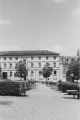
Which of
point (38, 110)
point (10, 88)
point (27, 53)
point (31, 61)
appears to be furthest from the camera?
point (27, 53)

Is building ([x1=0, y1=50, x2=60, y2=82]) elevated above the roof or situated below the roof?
below

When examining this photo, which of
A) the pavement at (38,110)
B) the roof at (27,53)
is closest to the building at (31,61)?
the roof at (27,53)

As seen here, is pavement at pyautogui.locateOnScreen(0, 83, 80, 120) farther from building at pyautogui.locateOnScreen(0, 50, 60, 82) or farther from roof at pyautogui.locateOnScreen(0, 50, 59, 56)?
roof at pyautogui.locateOnScreen(0, 50, 59, 56)

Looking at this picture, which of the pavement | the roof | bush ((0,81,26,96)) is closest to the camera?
the pavement

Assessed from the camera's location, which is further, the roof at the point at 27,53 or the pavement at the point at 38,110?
the roof at the point at 27,53

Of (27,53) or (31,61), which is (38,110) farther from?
(27,53)

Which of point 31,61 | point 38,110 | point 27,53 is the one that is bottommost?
point 38,110

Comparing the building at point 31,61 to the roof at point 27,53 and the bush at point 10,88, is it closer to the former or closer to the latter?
the roof at point 27,53

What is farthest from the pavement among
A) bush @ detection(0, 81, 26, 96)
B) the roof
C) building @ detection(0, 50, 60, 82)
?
the roof

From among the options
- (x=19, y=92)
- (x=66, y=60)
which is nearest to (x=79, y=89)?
(x=19, y=92)

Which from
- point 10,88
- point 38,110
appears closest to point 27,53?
point 10,88

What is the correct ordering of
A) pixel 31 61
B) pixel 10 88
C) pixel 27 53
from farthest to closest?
pixel 27 53 < pixel 31 61 < pixel 10 88

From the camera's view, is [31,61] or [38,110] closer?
[38,110]

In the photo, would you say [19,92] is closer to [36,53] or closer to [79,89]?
[79,89]
